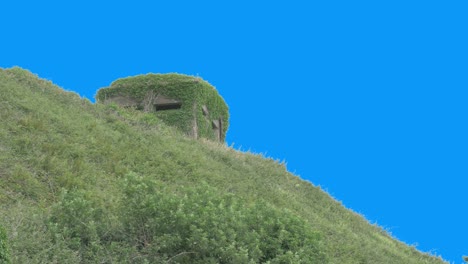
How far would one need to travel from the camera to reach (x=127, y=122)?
635 inches

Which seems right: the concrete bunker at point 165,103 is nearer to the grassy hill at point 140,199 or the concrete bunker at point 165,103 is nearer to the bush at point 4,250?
the grassy hill at point 140,199

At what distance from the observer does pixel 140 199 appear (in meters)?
6.98

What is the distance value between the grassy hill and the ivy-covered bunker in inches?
103

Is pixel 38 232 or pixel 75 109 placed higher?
pixel 75 109

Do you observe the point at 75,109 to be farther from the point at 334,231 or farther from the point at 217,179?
the point at 334,231

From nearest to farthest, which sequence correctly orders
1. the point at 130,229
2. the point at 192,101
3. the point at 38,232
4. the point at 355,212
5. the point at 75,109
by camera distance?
the point at 38,232
the point at 130,229
the point at 75,109
the point at 355,212
the point at 192,101

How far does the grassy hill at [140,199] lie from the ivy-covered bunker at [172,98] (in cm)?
263

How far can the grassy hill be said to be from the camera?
6.64 metres

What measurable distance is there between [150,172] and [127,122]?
4021 millimetres

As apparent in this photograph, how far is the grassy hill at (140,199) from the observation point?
6.64 meters

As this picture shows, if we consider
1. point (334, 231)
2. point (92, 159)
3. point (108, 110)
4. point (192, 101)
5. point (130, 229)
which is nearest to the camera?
point (130, 229)

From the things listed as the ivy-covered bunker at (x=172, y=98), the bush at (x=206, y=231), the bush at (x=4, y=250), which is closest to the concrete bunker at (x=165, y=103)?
the ivy-covered bunker at (x=172, y=98)

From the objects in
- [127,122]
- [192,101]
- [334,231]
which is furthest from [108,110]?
[334,231]

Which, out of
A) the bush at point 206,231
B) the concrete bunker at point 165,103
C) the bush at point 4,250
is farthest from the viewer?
the concrete bunker at point 165,103
